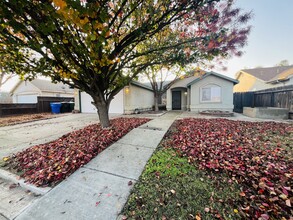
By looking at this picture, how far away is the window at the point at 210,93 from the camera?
11.7 metres

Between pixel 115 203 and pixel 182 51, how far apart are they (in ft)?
16.1

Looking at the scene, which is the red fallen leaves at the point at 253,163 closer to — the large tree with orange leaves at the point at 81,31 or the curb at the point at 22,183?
the curb at the point at 22,183

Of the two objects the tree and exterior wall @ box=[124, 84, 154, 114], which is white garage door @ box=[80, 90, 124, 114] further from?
the tree

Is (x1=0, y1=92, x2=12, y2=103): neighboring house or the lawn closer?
the lawn

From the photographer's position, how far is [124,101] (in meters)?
11.2

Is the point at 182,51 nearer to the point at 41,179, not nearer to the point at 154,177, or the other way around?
the point at 154,177

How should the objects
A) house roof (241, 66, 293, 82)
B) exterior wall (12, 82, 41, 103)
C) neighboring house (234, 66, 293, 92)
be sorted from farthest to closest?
1. exterior wall (12, 82, 41, 103)
2. house roof (241, 66, 293, 82)
3. neighboring house (234, 66, 293, 92)

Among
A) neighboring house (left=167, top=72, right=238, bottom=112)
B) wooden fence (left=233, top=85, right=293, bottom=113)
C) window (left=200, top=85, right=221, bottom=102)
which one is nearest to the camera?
wooden fence (left=233, top=85, right=293, bottom=113)

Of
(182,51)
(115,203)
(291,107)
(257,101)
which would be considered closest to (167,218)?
(115,203)

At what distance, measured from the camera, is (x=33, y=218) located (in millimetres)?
1643

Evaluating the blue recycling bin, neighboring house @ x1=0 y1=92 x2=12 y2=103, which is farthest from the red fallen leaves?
neighboring house @ x1=0 y1=92 x2=12 y2=103

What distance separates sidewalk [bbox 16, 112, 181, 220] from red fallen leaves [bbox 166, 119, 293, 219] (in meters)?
1.37

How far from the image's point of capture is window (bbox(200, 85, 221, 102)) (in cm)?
1167

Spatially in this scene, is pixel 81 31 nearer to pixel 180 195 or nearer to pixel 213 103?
pixel 180 195
